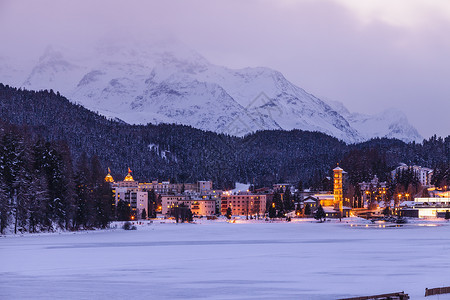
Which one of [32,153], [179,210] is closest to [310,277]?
[32,153]

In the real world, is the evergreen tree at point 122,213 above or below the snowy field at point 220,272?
above

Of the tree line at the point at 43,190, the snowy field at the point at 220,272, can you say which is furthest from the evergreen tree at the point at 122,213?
the snowy field at the point at 220,272

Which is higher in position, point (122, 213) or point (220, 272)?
point (122, 213)

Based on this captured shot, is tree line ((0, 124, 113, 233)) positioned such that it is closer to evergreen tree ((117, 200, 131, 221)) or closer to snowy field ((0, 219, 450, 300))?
snowy field ((0, 219, 450, 300))

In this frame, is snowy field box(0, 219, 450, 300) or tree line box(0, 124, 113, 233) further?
tree line box(0, 124, 113, 233)

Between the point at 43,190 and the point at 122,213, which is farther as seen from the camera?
the point at 122,213

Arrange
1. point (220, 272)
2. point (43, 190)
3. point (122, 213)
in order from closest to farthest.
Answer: point (220, 272) → point (43, 190) → point (122, 213)

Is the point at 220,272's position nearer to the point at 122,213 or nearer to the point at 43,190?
the point at 43,190

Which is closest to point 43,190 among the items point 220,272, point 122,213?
point 220,272

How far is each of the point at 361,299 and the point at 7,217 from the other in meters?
76.6

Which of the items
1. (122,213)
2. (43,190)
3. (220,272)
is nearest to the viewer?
(220,272)

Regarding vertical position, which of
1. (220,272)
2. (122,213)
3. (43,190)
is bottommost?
(220,272)

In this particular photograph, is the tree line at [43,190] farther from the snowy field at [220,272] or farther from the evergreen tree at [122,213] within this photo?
the evergreen tree at [122,213]

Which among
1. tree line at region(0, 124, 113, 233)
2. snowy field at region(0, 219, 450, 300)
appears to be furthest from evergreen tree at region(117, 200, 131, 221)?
snowy field at region(0, 219, 450, 300)
